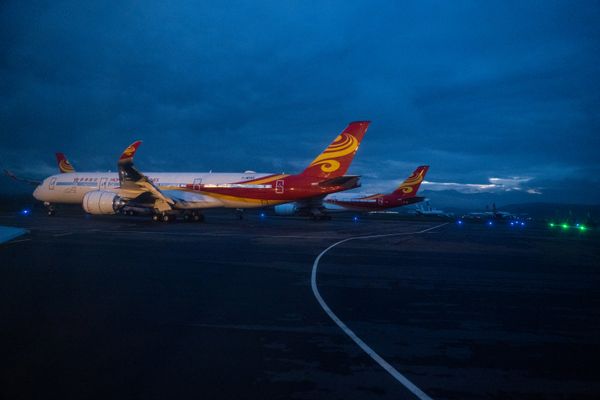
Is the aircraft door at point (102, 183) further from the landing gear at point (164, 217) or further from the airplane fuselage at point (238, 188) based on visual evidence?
the landing gear at point (164, 217)

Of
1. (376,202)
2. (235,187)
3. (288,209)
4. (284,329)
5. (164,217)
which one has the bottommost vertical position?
(284,329)

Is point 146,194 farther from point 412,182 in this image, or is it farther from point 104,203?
point 412,182

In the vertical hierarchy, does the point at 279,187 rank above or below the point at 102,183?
below

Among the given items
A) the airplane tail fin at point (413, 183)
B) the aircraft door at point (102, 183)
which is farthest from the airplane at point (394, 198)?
the aircraft door at point (102, 183)

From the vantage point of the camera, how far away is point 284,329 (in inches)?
239

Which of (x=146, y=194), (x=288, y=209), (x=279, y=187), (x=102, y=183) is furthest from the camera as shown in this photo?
(x=288, y=209)

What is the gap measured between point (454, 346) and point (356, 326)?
138cm

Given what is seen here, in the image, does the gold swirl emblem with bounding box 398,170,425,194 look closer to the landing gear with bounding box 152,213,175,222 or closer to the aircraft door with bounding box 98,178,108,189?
the landing gear with bounding box 152,213,175,222

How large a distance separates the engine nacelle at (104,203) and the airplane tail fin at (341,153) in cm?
1223

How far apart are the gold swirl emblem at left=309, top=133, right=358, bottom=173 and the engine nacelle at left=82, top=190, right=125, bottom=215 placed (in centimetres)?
1302

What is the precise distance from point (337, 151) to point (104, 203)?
15363 mm

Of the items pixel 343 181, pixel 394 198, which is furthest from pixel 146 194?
pixel 394 198

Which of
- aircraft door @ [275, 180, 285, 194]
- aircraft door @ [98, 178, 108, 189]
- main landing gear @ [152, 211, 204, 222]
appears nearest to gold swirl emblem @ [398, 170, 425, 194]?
aircraft door @ [275, 180, 285, 194]

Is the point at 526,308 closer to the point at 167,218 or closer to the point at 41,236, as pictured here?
the point at 41,236
